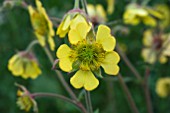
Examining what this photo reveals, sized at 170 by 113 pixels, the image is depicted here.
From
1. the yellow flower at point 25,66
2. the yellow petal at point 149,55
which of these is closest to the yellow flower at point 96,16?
the yellow petal at point 149,55

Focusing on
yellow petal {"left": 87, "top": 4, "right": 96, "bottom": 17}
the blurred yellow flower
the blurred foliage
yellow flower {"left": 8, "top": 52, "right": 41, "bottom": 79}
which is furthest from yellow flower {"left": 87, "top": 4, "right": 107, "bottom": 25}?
the blurred foliage

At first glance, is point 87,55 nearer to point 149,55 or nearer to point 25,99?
point 25,99

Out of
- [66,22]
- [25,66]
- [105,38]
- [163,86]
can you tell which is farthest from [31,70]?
[163,86]

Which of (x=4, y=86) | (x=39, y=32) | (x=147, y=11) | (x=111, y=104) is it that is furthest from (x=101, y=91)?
(x=39, y=32)

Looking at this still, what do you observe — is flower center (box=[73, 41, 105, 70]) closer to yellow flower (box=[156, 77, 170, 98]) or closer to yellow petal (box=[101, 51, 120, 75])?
yellow petal (box=[101, 51, 120, 75])

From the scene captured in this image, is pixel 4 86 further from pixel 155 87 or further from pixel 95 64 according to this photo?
pixel 95 64
